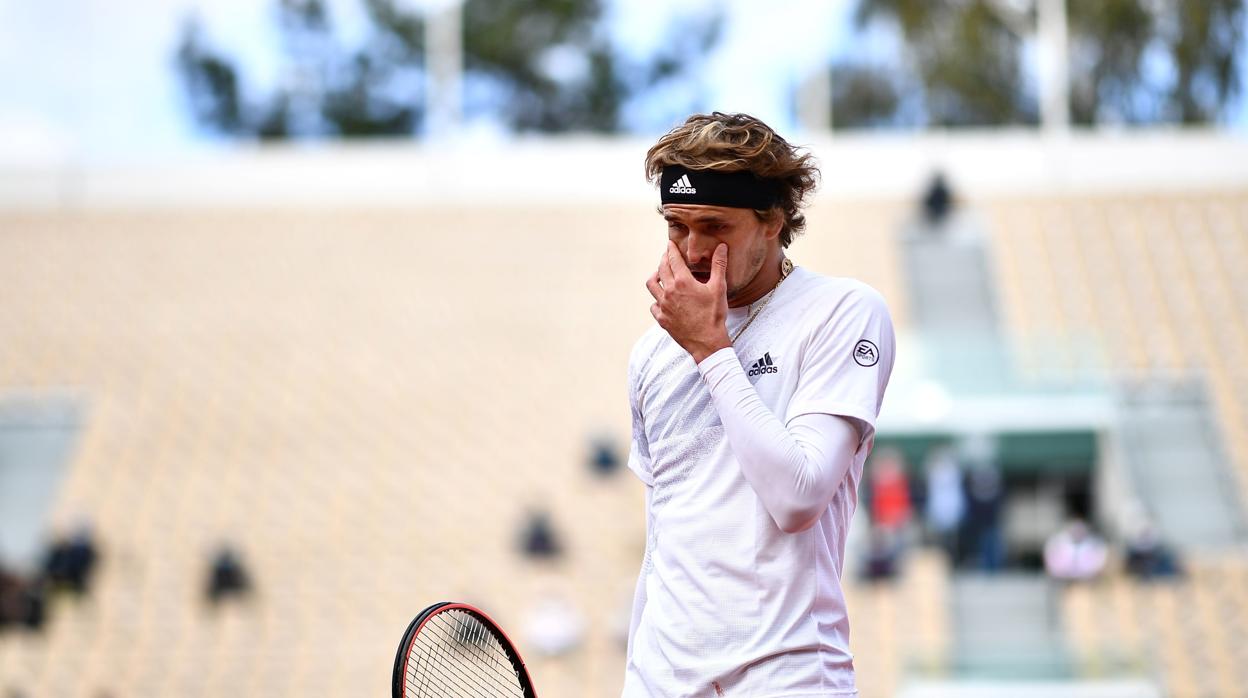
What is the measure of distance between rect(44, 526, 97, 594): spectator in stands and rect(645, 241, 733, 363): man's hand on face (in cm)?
1664

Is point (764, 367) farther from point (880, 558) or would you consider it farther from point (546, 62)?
point (546, 62)

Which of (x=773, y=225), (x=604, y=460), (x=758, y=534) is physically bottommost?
(x=604, y=460)

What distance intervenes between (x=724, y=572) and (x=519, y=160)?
85.0 feet

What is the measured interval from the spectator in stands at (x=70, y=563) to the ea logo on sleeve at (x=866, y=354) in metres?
16.7

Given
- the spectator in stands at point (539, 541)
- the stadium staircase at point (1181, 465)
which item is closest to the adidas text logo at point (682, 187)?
the spectator in stands at point (539, 541)

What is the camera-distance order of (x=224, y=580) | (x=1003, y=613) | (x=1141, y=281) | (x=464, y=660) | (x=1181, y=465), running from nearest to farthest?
(x=464, y=660)
(x=1003, y=613)
(x=224, y=580)
(x=1181, y=465)
(x=1141, y=281)

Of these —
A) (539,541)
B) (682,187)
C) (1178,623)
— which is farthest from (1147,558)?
(682,187)

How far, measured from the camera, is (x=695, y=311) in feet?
8.07

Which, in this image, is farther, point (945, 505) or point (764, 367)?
point (945, 505)

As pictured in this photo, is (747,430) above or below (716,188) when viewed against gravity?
Result: below

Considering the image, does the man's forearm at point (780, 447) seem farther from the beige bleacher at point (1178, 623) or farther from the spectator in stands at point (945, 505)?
the spectator in stands at point (945, 505)

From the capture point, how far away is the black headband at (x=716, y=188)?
251 cm

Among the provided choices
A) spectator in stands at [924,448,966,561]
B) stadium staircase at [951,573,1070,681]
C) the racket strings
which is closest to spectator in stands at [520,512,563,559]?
spectator in stands at [924,448,966,561]

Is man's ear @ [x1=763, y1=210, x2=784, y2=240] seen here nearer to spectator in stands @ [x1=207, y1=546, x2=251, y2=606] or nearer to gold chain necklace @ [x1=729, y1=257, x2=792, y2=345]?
gold chain necklace @ [x1=729, y1=257, x2=792, y2=345]
